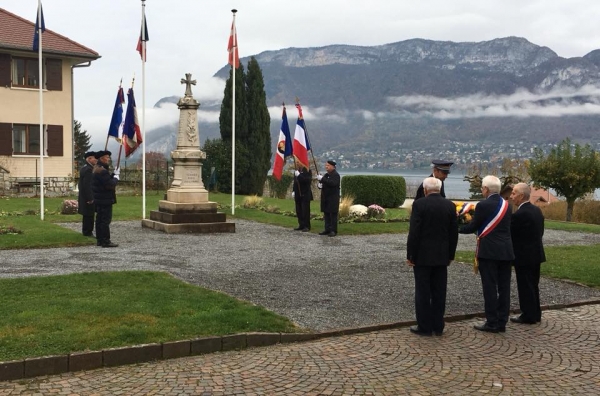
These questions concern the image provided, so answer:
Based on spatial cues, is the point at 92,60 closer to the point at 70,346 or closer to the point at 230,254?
the point at 230,254

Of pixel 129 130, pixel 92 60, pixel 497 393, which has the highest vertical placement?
pixel 92 60

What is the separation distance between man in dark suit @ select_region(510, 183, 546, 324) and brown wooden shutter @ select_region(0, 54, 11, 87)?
2677 cm

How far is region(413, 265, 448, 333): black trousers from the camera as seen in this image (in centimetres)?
725

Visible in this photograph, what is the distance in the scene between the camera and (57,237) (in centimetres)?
1469

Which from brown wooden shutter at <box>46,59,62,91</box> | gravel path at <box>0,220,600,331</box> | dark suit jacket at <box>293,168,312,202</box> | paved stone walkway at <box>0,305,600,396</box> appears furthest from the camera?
brown wooden shutter at <box>46,59,62,91</box>

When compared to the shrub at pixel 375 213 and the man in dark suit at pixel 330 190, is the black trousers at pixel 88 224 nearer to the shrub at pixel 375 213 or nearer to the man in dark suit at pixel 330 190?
the man in dark suit at pixel 330 190

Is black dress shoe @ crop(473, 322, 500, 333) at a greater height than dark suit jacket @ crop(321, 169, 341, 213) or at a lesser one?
lesser

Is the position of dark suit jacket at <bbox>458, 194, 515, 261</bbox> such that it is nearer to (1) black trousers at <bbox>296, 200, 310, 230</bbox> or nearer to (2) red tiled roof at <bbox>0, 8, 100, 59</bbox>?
(1) black trousers at <bbox>296, 200, 310, 230</bbox>

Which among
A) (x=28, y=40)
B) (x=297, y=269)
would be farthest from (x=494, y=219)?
(x=28, y=40)

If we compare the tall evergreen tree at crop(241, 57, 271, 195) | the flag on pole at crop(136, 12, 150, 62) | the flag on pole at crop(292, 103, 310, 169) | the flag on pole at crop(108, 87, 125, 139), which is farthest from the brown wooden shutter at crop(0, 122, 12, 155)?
the flag on pole at crop(292, 103, 310, 169)

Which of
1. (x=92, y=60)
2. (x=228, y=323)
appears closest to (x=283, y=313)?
(x=228, y=323)

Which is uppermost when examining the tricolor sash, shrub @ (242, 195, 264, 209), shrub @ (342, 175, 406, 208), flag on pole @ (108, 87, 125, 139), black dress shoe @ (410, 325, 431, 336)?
flag on pole @ (108, 87, 125, 139)

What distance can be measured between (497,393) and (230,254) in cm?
846

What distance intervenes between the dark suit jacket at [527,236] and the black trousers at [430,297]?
4.14 feet
